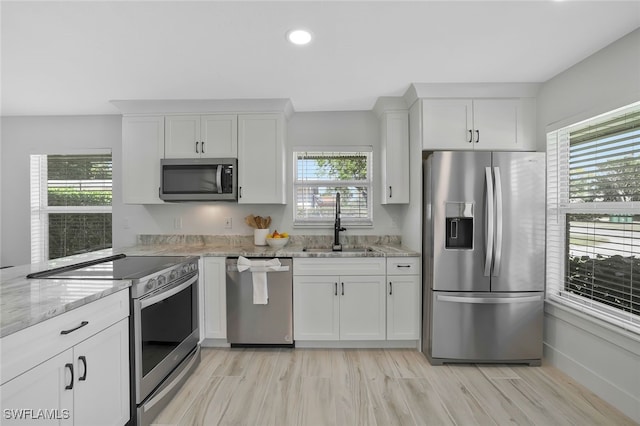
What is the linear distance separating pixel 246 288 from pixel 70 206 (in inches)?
102

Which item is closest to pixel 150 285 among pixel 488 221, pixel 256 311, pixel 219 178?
pixel 256 311

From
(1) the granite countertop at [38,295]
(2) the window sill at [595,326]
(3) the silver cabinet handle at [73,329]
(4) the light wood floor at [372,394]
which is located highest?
(1) the granite countertop at [38,295]

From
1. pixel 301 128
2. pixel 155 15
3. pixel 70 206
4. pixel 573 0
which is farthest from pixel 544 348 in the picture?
pixel 70 206

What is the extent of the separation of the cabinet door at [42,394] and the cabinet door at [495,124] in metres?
3.18

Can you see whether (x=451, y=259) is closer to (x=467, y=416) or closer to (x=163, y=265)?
(x=467, y=416)

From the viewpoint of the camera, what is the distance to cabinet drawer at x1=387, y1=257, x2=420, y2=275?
282 centimetres

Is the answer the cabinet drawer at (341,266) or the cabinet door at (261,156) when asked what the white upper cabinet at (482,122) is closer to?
the cabinet drawer at (341,266)

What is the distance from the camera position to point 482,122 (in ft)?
9.05

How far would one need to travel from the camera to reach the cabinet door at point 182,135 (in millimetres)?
3131

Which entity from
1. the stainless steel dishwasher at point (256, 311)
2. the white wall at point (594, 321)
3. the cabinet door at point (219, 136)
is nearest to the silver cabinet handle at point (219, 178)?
the cabinet door at point (219, 136)

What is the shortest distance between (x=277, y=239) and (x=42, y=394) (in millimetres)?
2137

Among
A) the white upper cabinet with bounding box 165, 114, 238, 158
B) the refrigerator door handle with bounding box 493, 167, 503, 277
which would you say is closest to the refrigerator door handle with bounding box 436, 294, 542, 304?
the refrigerator door handle with bounding box 493, 167, 503, 277

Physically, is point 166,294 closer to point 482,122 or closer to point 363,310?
point 363,310

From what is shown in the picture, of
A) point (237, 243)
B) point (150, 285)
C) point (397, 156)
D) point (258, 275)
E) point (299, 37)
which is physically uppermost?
point (299, 37)
